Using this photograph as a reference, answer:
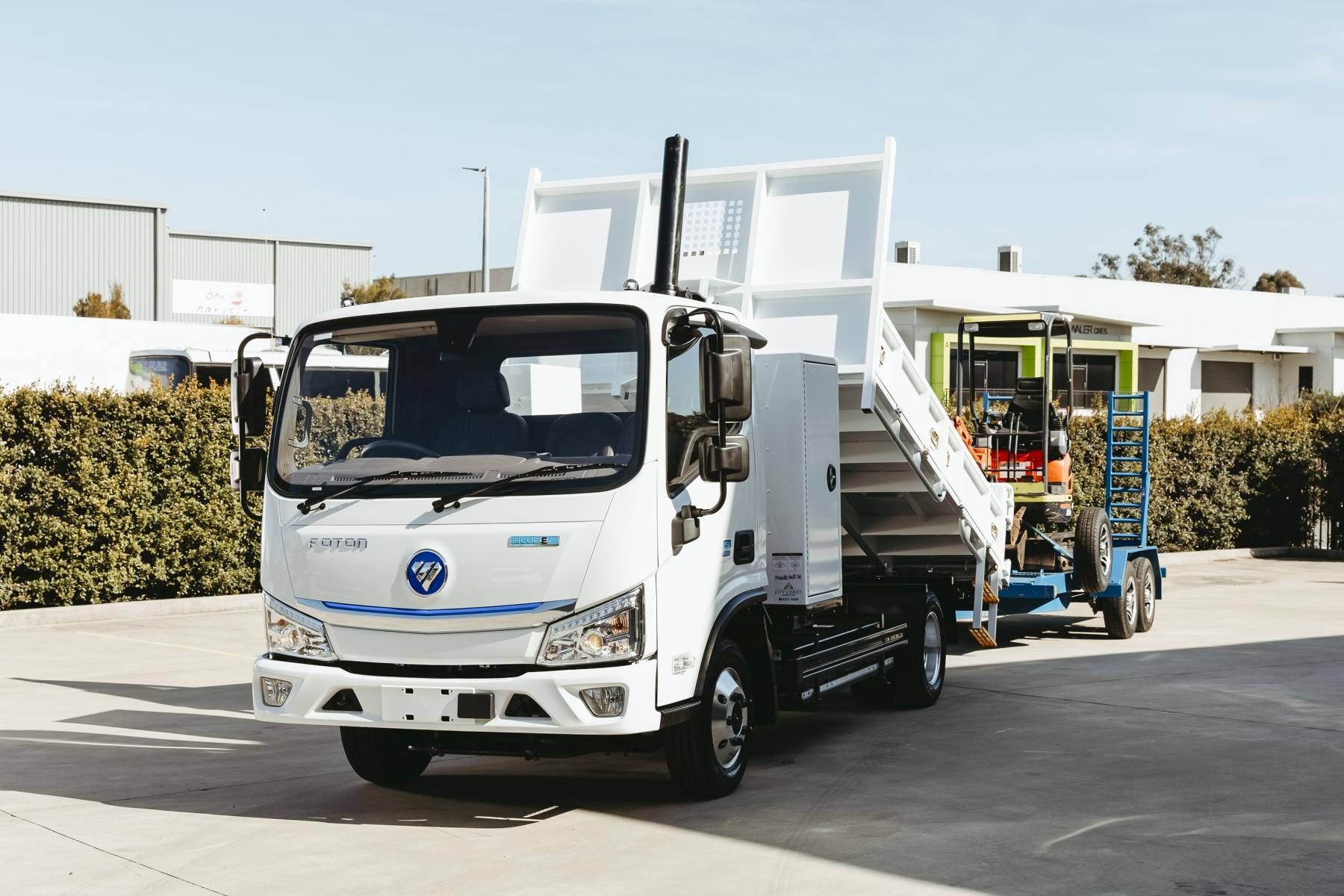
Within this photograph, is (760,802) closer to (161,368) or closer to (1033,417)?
(1033,417)

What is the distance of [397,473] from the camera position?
6.99 metres

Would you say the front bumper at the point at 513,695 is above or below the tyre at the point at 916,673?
above

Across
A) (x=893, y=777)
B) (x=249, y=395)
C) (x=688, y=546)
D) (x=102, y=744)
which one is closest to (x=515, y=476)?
(x=688, y=546)

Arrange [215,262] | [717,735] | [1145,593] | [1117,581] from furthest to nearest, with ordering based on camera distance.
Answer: [215,262]
[1145,593]
[1117,581]
[717,735]

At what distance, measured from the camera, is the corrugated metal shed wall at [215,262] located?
61.2 m

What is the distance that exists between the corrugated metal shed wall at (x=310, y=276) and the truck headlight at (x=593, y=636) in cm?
5883

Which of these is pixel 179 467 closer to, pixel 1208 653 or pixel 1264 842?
pixel 1208 653

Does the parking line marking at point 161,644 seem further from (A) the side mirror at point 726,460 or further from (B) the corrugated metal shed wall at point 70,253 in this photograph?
(B) the corrugated metal shed wall at point 70,253

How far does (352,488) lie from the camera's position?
7.01 metres

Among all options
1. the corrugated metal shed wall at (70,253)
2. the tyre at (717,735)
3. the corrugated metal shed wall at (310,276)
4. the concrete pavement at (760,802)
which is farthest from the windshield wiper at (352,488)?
the corrugated metal shed wall at (310,276)

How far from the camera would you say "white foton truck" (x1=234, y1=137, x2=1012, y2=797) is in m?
6.70

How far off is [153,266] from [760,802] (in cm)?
5783

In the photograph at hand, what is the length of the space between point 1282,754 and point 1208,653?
4881 millimetres

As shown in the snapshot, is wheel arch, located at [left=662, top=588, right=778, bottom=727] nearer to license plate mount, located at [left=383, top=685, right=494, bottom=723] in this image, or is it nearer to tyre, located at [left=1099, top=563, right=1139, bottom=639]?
license plate mount, located at [left=383, top=685, right=494, bottom=723]
